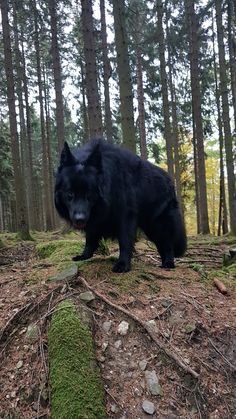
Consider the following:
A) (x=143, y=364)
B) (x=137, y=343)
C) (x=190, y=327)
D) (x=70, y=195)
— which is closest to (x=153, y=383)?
(x=143, y=364)

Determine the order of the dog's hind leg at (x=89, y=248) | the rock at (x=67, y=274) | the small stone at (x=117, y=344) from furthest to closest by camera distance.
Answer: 1. the dog's hind leg at (x=89, y=248)
2. the rock at (x=67, y=274)
3. the small stone at (x=117, y=344)

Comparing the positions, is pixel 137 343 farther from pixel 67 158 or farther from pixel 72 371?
pixel 67 158

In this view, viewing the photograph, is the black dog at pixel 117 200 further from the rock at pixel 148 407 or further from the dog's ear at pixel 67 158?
the rock at pixel 148 407

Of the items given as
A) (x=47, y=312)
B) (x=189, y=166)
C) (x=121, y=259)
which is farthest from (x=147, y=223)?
(x=189, y=166)

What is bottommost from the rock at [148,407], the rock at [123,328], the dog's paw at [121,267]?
the rock at [148,407]

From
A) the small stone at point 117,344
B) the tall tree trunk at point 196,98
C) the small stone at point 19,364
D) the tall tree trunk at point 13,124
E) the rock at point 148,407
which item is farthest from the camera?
the tall tree trunk at point 196,98

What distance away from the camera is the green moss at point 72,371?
110 inches

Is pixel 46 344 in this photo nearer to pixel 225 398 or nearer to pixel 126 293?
pixel 126 293

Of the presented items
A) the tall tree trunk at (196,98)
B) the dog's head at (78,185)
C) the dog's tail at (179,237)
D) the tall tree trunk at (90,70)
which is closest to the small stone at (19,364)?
the dog's head at (78,185)

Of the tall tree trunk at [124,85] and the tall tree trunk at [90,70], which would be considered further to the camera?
the tall tree trunk at [124,85]

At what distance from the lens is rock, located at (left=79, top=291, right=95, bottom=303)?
3.76 meters

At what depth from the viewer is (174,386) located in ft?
10.3

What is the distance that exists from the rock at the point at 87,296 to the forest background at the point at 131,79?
5.21 meters

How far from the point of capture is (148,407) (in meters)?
2.95
